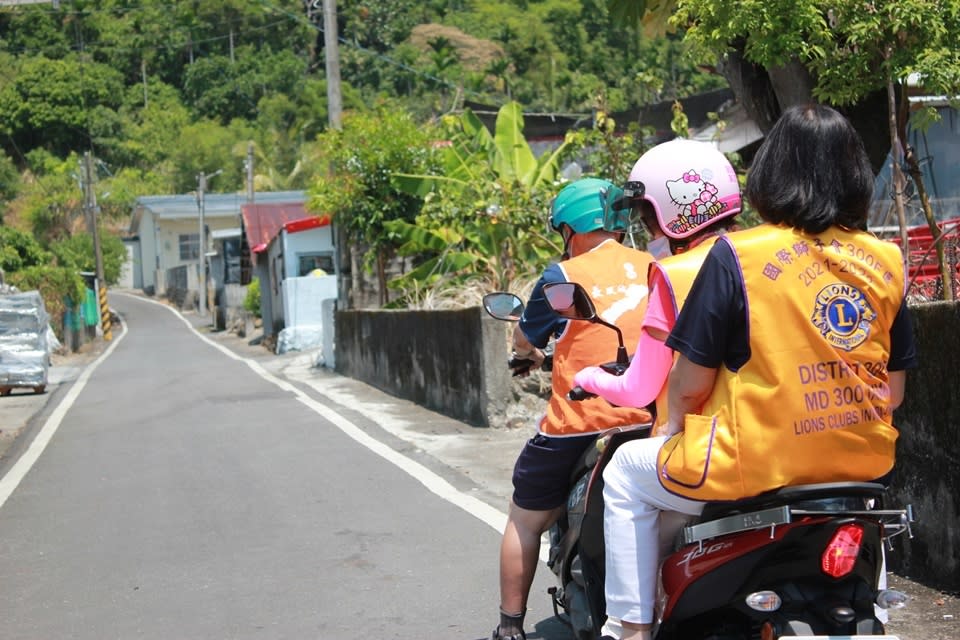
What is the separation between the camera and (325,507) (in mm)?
8203

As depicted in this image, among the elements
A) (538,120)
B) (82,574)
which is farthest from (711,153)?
(538,120)

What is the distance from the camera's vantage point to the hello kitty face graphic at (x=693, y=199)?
Result: 11.7 feet

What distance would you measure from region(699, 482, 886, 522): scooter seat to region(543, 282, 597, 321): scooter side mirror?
0.89m

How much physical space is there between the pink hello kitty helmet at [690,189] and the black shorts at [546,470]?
0.86m

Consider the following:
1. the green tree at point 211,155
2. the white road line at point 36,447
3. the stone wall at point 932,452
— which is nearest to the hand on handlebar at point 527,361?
the stone wall at point 932,452

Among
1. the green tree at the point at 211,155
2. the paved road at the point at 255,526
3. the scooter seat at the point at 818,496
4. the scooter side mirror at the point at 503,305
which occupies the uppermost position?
the green tree at the point at 211,155

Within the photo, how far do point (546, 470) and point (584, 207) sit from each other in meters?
0.93

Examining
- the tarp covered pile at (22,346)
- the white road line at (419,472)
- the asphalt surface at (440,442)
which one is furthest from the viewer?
the tarp covered pile at (22,346)

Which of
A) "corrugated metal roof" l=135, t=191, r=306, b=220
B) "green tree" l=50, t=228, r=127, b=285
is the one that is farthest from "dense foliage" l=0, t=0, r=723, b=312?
"corrugated metal roof" l=135, t=191, r=306, b=220

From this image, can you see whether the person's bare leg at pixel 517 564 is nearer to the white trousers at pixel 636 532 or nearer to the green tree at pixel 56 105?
the white trousers at pixel 636 532

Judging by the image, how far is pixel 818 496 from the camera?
9.73 feet

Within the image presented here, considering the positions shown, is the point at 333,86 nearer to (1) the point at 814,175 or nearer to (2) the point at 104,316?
(1) the point at 814,175

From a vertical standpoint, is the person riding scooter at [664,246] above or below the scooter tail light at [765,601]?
above

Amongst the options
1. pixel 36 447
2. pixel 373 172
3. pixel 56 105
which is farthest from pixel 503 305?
pixel 56 105
